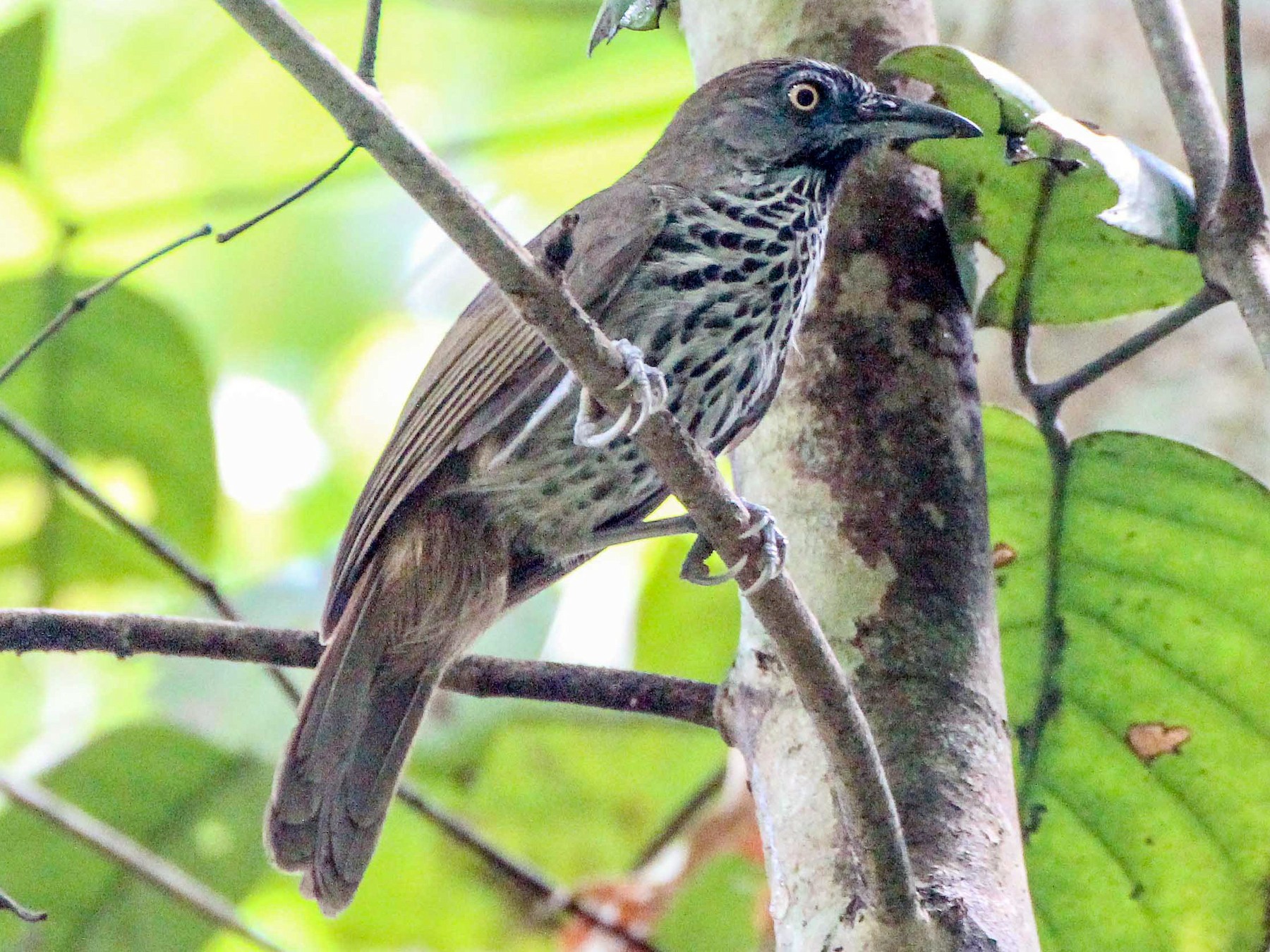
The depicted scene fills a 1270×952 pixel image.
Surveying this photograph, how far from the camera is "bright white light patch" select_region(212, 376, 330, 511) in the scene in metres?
6.03

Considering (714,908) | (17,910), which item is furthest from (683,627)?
(17,910)

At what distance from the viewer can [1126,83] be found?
3.06m

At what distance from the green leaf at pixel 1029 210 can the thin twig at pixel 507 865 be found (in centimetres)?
129

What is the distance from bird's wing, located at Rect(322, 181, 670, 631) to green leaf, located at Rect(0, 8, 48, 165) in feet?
4.96

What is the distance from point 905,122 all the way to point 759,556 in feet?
3.07

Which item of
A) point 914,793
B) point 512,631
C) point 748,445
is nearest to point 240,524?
point 512,631

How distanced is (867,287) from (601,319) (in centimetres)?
39

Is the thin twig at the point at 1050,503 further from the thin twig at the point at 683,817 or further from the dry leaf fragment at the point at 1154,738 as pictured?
the thin twig at the point at 683,817

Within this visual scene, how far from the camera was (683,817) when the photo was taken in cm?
391

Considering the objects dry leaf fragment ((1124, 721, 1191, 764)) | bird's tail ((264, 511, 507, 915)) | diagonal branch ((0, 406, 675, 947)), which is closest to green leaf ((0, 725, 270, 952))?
diagonal branch ((0, 406, 675, 947))

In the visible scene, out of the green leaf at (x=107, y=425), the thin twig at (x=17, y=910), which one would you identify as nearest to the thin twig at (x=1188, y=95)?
the thin twig at (x=17, y=910)

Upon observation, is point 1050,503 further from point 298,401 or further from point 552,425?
point 298,401

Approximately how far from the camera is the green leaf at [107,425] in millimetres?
3715

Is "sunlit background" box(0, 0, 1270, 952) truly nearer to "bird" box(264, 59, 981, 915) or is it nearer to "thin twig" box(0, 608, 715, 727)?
"bird" box(264, 59, 981, 915)
